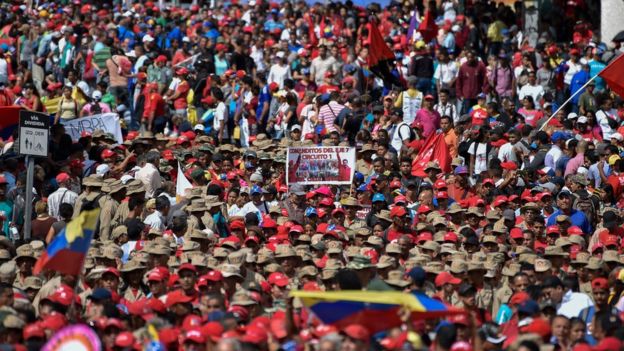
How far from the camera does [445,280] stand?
53.6 ft

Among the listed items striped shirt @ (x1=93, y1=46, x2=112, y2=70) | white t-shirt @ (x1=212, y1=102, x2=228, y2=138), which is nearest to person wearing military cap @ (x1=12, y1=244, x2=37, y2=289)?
white t-shirt @ (x1=212, y1=102, x2=228, y2=138)

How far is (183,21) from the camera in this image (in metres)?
37.5

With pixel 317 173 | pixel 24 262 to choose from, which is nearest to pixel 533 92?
pixel 317 173

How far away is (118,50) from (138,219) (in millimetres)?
12466

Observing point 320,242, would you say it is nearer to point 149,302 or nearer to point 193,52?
point 149,302

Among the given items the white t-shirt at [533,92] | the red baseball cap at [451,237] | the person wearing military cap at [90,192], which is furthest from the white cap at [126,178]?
the white t-shirt at [533,92]

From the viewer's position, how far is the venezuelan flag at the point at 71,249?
1538 centimetres

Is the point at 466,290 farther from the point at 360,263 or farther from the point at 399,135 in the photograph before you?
the point at 399,135

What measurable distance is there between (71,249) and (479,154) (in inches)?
405

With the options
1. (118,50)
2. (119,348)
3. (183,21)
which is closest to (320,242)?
(119,348)

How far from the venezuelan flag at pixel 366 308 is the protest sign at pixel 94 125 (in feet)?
42.2

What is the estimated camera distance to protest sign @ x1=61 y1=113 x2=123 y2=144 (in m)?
26.2

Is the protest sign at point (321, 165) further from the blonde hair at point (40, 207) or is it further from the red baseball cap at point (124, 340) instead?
the red baseball cap at point (124, 340)

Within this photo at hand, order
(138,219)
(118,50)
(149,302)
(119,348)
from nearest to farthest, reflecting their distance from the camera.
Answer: (119,348)
(149,302)
(138,219)
(118,50)
